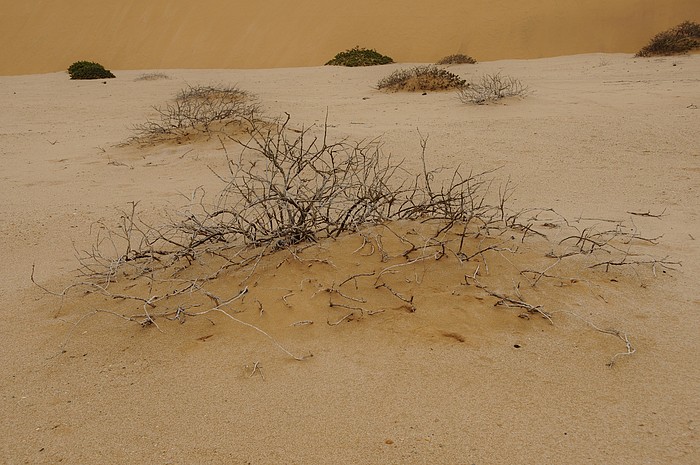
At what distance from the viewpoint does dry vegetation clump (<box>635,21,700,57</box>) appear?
12000 millimetres

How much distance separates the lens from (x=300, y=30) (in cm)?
2022


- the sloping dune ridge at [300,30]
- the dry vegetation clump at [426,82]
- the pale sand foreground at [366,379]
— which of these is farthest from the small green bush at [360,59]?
the pale sand foreground at [366,379]

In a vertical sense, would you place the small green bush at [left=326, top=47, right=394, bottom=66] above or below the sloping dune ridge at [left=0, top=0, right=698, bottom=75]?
below

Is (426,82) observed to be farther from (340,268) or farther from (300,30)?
(300,30)

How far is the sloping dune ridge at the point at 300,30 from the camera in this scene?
17.8 metres

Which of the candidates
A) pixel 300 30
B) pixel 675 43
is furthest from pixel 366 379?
pixel 300 30

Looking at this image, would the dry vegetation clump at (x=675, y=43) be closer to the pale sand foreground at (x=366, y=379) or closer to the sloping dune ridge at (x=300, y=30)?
the sloping dune ridge at (x=300, y=30)

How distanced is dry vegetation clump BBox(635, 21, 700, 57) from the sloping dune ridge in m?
4.41

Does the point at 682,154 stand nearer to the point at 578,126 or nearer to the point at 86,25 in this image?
the point at 578,126

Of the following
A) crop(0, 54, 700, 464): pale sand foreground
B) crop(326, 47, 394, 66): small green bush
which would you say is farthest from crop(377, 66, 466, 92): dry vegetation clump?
crop(326, 47, 394, 66): small green bush

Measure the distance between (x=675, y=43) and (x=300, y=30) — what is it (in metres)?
11.9

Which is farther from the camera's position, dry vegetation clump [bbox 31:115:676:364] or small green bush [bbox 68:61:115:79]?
small green bush [bbox 68:61:115:79]

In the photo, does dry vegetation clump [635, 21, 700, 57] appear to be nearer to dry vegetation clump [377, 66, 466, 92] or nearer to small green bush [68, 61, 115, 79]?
dry vegetation clump [377, 66, 466, 92]

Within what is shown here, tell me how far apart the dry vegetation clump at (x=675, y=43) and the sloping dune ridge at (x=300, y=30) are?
4407 mm
